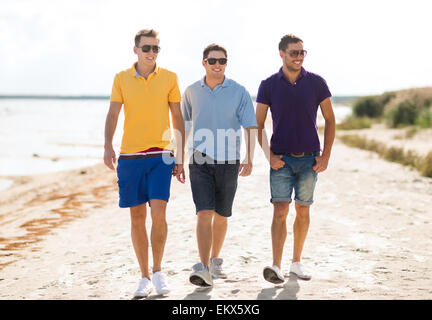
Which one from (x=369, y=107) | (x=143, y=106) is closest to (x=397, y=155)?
(x=143, y=106)

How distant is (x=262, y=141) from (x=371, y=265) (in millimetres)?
1808

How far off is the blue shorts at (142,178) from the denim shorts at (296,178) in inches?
37.3

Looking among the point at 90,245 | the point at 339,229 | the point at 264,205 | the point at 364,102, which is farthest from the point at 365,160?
the point at 364,102

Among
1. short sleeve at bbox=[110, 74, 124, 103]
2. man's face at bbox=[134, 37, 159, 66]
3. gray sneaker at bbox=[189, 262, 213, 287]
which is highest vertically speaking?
man's face at bbox=[134, 37, 159, 66]

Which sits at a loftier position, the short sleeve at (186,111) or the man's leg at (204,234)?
the short sleeve at (186,111)

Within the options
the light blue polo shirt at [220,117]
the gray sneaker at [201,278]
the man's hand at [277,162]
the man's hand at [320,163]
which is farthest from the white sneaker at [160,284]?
the man's hand at [320,163]

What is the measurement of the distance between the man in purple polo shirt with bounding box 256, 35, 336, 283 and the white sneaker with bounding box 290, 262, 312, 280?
0.36 m

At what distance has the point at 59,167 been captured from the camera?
1930 centimetres

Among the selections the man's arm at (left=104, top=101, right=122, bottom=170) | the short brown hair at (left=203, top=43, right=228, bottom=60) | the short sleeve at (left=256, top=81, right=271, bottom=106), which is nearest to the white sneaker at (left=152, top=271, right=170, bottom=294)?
the man's arm at (left=104, top=101, right=122, bottom=170)

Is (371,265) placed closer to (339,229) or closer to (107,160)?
(339,229)

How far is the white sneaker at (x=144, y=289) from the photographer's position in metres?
4.34

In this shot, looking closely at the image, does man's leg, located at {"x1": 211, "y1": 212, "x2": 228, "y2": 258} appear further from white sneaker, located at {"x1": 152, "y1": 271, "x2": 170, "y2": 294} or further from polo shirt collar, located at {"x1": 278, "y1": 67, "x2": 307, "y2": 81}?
polo shirt collar, located at {"x1": 278, "y1": 67, "x2": 307, "y2": 81}

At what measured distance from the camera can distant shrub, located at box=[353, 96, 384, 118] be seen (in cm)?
3631

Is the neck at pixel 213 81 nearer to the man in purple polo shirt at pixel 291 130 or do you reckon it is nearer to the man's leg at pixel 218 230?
the man in purple polo shirt at pixel 291 130
